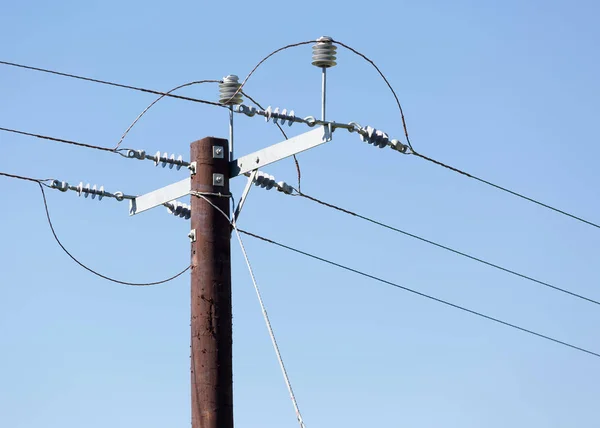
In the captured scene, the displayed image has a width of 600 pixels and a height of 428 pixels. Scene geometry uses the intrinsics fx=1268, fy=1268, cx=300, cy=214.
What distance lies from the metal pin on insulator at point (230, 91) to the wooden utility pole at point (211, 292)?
518mm

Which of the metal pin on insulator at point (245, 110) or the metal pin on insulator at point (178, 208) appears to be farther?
the metal pin on insulator at point (178, 208)

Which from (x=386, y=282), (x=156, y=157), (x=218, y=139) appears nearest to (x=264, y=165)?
(x=218, y=139)

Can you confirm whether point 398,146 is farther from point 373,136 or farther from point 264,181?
point 264,181

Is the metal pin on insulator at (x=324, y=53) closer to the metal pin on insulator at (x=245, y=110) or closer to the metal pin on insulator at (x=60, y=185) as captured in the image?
the metal pin on insulator at (x=245, y=110)

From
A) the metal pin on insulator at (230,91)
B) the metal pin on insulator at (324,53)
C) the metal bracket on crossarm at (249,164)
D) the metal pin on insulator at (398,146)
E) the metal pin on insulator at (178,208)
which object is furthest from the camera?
the metal pin on insulator at (178,208)

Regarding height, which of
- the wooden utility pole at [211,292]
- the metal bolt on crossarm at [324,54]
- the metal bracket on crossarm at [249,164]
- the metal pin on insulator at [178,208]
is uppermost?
the metal bolt on crossarm at [324,54]

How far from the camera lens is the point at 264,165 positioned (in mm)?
12039

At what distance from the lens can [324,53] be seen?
1203 cm

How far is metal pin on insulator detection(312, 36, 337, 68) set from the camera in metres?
12.0

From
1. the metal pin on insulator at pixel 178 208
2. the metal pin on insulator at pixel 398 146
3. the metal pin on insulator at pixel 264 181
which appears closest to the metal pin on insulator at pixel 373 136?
the metal pin on insulator at pixel 398 146

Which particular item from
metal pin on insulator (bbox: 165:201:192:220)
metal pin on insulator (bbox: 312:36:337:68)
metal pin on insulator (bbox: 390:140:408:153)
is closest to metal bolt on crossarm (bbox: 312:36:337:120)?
metal pin on insulator (bbox: 312:36:337:68)

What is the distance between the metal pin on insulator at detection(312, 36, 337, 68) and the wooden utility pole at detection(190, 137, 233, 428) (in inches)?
47.9

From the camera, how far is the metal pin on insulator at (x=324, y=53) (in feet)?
39.4

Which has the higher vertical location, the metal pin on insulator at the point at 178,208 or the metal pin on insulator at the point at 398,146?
the metal pin on insulator at the point at 178,208
